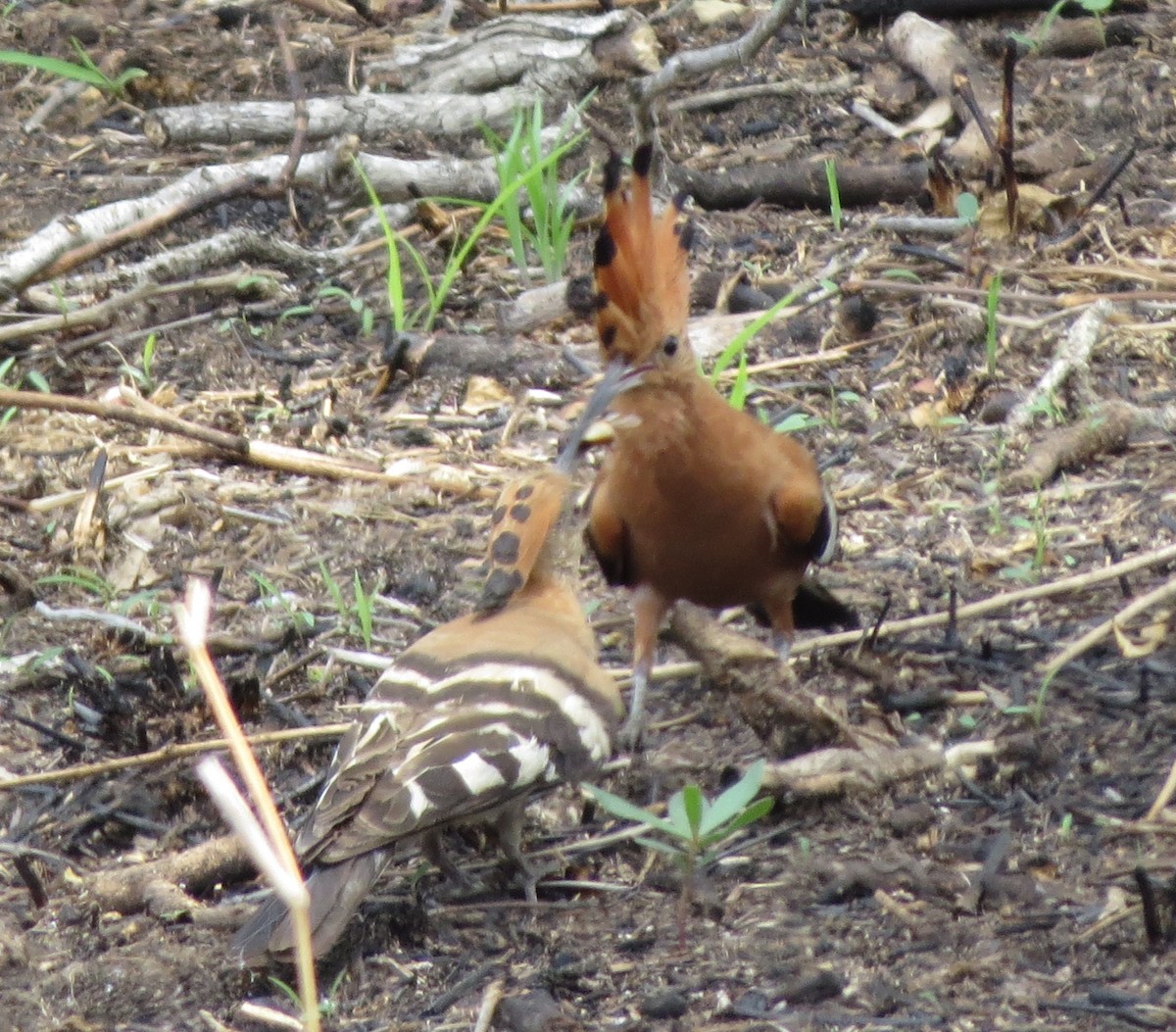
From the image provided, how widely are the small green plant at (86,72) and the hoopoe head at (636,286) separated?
3013 mm

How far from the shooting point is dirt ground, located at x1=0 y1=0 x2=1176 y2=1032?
2.97 meters

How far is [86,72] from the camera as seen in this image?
21.8ft

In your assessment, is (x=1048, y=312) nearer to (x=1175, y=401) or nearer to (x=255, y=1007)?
(x=1175, y=401)

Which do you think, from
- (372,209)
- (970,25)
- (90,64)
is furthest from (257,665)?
(970,25)

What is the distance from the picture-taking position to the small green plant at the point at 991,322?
503cm

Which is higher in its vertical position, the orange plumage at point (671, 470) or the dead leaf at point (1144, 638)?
the orange plumage at point (671, 470)

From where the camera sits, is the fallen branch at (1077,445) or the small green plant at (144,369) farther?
the small green plant at (144,369)

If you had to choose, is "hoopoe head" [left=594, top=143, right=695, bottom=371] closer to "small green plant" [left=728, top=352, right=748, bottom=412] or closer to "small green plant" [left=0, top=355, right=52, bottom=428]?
"small green plant" [left=728, top=352, right=748, bottom=412]

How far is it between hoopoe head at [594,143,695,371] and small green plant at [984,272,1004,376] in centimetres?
126

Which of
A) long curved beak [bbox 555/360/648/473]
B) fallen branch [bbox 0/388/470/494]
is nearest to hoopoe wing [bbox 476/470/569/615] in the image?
long curved beak [bbox 555/360/648/473]

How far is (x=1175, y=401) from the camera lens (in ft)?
16.7

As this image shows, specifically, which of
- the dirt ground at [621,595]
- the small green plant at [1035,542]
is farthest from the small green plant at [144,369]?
the small green plant at [1035,542]

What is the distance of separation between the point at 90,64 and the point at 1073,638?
15.4 ft

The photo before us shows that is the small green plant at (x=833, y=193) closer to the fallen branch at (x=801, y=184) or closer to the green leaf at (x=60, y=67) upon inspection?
the fallen branch at (x=801, y=184)
